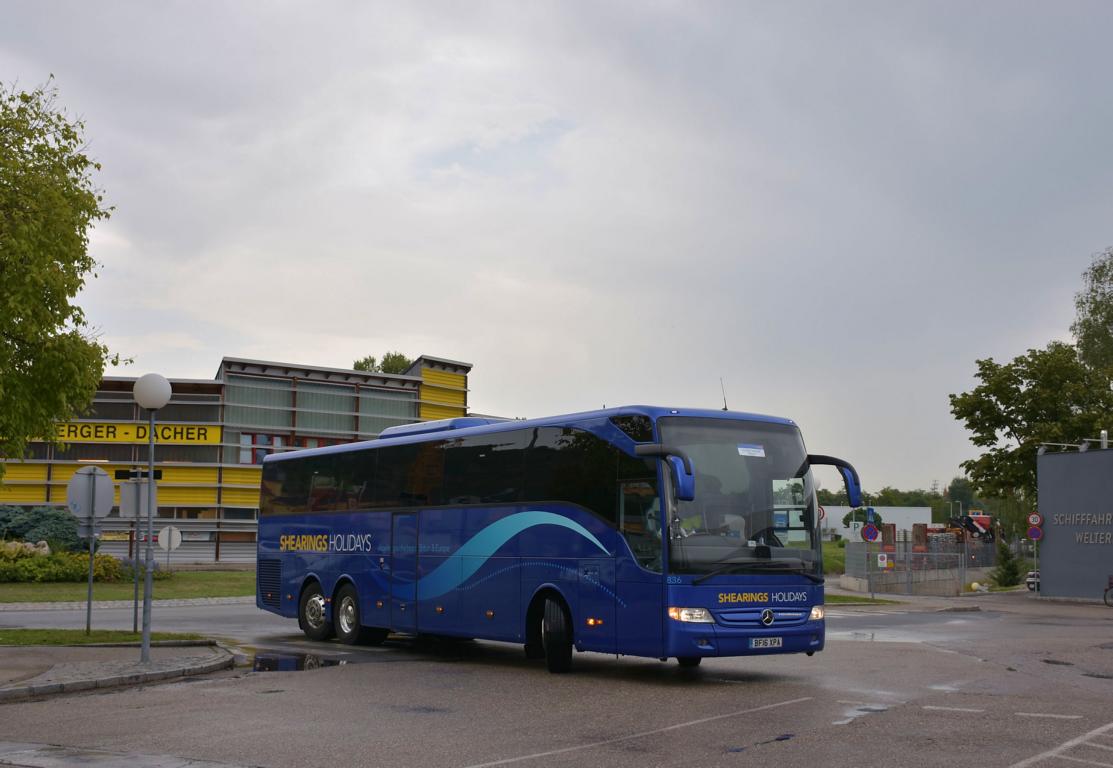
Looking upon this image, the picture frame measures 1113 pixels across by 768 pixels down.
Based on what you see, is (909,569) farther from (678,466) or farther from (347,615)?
(678,466)

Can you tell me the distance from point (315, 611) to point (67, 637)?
408 cm

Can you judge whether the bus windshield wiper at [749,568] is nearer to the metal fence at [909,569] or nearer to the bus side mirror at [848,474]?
the bus side mirror at [848,474]

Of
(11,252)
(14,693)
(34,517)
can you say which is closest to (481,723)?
(14,693)

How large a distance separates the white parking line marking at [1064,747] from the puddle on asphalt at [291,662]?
32.3ft

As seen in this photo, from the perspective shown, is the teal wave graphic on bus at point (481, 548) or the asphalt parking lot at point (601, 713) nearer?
the asphalt parking lot at point (601, 713)

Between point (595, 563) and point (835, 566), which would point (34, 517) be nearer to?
point (595, 563)

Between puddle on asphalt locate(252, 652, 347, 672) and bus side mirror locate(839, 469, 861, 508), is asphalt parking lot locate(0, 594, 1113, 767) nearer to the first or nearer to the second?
puddle on asphalt locate(252, 652, 347, 672)

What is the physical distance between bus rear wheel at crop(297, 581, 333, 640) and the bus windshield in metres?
9.26

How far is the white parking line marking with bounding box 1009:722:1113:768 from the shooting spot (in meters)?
8.94

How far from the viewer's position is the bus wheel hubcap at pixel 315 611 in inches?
856

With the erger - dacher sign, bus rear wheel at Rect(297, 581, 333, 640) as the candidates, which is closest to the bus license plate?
bus rear wheel at Rect(297, 581, 333, 640)

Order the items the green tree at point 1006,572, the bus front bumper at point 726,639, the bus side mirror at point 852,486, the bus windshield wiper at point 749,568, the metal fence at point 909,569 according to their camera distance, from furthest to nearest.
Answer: the green tree at point 1006,572 → the metal fence at point 909,569 → the bus side mirror at point 852,486 → the bus windshield wiper at point 749,568 → the bus front bumper at point 726,639

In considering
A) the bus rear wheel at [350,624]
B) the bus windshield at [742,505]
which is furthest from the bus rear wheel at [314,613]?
the bus windshield at [742,505]

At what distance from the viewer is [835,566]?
231 feet
